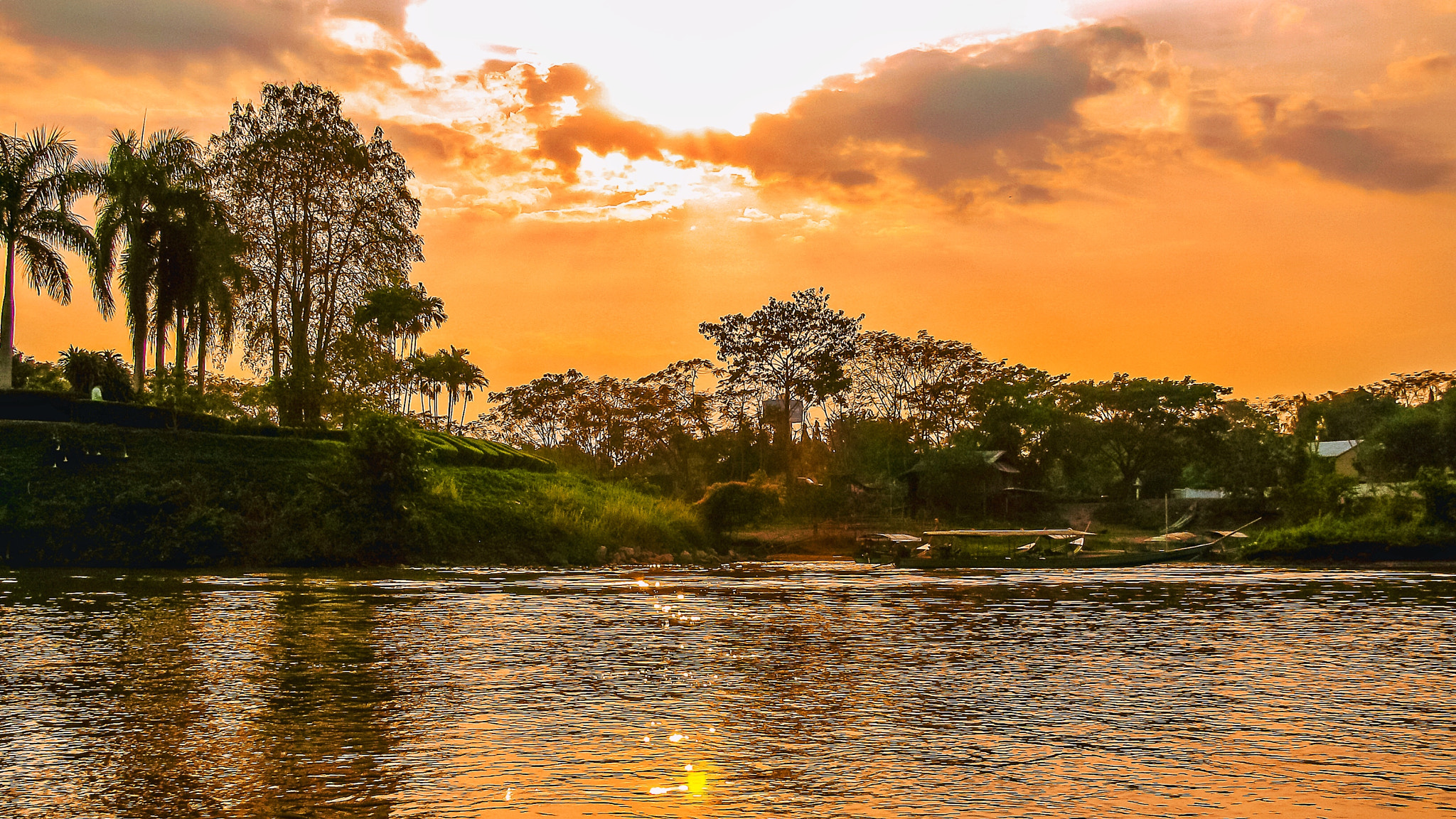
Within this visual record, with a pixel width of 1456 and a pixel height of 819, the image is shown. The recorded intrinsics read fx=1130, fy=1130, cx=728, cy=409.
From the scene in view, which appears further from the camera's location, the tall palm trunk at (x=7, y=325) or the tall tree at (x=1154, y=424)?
the tall tree at (x=1154, y=424)

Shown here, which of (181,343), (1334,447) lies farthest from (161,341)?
(1334,447)

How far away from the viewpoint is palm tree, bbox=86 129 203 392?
5903cm

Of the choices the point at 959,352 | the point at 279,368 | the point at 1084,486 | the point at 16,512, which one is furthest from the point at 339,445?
the point at 1084,486

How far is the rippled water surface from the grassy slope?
18.6m

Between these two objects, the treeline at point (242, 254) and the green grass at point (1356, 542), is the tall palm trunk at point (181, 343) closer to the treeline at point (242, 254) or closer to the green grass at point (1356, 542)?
the treeline at point (242, 254)

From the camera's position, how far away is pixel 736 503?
61.4 metres

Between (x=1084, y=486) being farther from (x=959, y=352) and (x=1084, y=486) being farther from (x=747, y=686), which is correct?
(x=747, y=686)

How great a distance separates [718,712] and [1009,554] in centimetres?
5321

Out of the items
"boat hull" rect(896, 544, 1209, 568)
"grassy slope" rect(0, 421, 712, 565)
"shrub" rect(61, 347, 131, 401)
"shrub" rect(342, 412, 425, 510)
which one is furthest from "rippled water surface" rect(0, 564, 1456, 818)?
"shrub" rect(61, 347, 131, 401)

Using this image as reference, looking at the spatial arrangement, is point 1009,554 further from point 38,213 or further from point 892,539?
point 38,213

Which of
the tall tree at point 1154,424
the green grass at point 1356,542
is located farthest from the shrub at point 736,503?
the tall tree at point 1154,424

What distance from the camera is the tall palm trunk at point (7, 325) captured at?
2197 inches

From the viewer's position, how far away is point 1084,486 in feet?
346

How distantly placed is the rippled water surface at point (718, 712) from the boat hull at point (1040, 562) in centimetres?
2331
